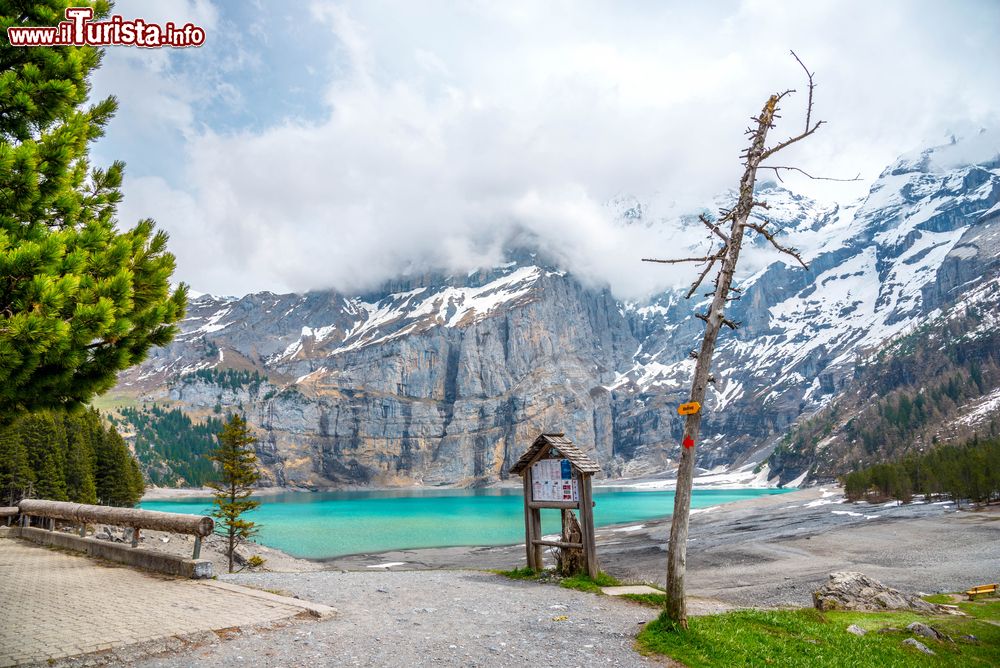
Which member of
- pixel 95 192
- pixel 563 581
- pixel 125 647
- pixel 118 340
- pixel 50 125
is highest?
pixel 50 125

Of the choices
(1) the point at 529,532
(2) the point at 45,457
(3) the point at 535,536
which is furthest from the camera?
(2) the point at 45,457

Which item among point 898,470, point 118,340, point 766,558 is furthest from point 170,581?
point 898,470

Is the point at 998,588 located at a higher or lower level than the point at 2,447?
lower

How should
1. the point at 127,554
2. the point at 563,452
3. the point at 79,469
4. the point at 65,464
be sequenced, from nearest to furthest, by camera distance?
the point at 127,554
the point at 563,452
the point at 65,464
the point at 79,469

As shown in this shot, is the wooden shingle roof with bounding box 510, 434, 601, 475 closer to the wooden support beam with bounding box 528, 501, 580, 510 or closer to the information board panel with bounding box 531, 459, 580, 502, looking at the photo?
the information board panel with bounding box 531, 459, 580, 502

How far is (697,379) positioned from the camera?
1232cm

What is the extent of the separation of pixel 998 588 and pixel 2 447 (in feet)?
244

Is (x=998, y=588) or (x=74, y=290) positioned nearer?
(x=74, y=290)

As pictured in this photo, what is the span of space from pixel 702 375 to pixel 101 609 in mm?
12731

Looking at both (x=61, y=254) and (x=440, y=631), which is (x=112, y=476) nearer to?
(x=440, y=631)

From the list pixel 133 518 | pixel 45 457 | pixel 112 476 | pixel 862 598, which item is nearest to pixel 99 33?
pixel 133 518

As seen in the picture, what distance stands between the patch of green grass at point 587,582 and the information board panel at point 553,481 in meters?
2.29

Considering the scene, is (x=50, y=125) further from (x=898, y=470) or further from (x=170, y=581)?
(x=898, y=470)

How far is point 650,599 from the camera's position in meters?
14.9
